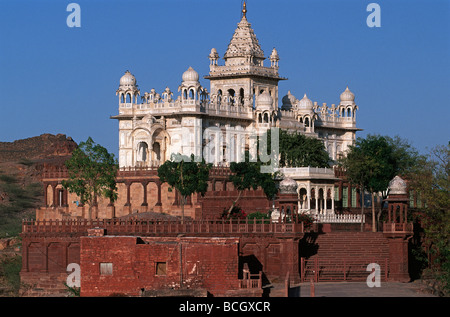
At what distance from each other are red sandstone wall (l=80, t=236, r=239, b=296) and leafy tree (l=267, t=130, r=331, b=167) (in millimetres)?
34999

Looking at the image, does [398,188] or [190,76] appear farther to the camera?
[190,76]

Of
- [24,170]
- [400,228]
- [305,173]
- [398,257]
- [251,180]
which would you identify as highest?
[24,170]

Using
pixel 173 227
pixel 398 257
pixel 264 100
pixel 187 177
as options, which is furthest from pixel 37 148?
pixel 398 257

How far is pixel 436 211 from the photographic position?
71.2 meters

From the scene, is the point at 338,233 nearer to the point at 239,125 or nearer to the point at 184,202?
the point at 184,202

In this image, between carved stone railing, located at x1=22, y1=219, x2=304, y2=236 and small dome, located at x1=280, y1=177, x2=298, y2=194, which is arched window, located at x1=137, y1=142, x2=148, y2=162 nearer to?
carved stone railing, located at x1=22, y1=219, x2=304, y2=236

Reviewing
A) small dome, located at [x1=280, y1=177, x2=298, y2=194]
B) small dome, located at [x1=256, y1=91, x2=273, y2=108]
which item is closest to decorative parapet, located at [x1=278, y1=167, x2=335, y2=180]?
small dome, located at [x1=280, y1=177, x2=298, y2=194]

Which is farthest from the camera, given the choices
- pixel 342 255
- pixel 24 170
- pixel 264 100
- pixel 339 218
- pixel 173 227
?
pixel 24 170

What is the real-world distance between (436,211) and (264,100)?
120 ft

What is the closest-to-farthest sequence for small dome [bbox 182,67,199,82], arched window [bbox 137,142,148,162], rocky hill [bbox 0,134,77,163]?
small dome [bbox 182,67,199,82], arched window [bbox 137,142,148,162], rocky hill [bbox 0,134,77,163]

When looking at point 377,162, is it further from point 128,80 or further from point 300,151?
point 128,80

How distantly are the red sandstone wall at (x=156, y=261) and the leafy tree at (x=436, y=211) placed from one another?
1318 cm

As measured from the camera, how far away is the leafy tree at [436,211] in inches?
2756

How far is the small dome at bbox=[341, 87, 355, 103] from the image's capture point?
117188 millimetres
